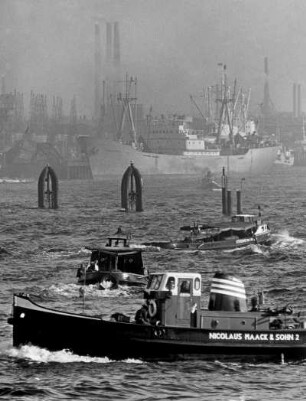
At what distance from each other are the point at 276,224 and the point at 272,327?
91994 millimetres

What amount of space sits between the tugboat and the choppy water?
4.01 ft

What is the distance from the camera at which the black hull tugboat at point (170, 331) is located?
46000 millimetres

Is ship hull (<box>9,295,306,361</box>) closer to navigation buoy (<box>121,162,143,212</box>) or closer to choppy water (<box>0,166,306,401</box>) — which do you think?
choppy water (<box>0,166,306,401</box>)

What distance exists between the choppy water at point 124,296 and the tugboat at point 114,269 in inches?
48.1

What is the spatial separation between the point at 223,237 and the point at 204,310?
54027 mm

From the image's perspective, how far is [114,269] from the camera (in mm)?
72562

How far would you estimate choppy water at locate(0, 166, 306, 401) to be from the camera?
42594mm

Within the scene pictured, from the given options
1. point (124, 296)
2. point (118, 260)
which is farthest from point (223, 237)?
point (124, 296)

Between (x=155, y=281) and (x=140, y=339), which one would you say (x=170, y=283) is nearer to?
(x=155, y=281)

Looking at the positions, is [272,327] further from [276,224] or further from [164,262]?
[276,224]

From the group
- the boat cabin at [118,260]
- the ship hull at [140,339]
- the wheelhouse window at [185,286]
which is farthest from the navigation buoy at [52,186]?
the ship hull at [140,339]

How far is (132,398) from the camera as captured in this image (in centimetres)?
4156

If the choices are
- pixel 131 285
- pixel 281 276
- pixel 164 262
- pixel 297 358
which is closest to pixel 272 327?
pixel 297 358

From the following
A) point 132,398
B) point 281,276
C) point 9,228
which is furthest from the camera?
point 9,228
